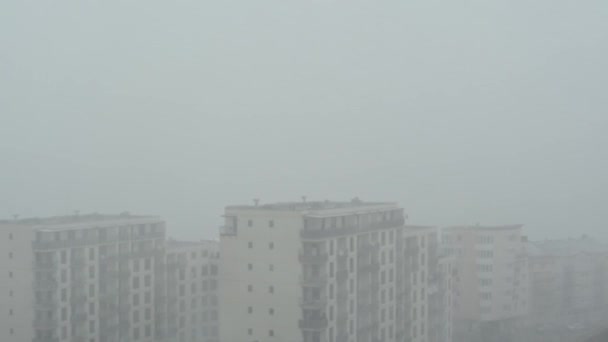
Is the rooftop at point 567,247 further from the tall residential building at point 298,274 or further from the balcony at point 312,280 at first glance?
the balcony at point 312,280

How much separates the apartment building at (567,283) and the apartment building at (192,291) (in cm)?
589

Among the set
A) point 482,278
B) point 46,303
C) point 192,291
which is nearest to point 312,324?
point 192,291

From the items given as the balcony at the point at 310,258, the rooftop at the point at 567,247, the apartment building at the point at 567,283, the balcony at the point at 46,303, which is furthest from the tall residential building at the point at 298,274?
the rooftop at the point at 567,247

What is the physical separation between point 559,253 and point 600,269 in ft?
2.83

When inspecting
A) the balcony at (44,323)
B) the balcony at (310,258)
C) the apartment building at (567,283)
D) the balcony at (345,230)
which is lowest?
the apartment building at (567,283)

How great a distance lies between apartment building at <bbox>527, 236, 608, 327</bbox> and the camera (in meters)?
13.7

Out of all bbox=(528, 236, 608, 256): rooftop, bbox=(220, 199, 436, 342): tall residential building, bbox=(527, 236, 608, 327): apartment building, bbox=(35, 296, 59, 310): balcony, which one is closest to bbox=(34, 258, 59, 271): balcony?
bbox=(35, 296, 59, 310): balcony

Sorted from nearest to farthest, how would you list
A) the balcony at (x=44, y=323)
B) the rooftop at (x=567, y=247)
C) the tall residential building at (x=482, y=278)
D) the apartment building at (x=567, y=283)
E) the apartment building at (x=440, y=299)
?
1. the balcony at (x=44, y=323)
2. the apartment building at (x=440, y=299)
3. the tall residential building at (x=482, y=278)
4. the apartment building at (x=567, y=283)
5. the rooftop at (x=567, y=247)

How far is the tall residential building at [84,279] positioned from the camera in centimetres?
793

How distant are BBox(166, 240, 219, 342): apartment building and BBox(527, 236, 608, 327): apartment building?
19.3 ft

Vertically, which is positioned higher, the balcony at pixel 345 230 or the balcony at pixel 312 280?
the balcony at pixel 345 230

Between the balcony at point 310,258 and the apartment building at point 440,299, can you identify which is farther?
the apartment building at point 440,299

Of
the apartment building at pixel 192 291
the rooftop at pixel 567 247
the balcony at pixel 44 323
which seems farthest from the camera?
the rooftop at pixel 567 247

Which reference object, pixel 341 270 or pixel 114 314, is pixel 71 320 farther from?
pixel 341 270
